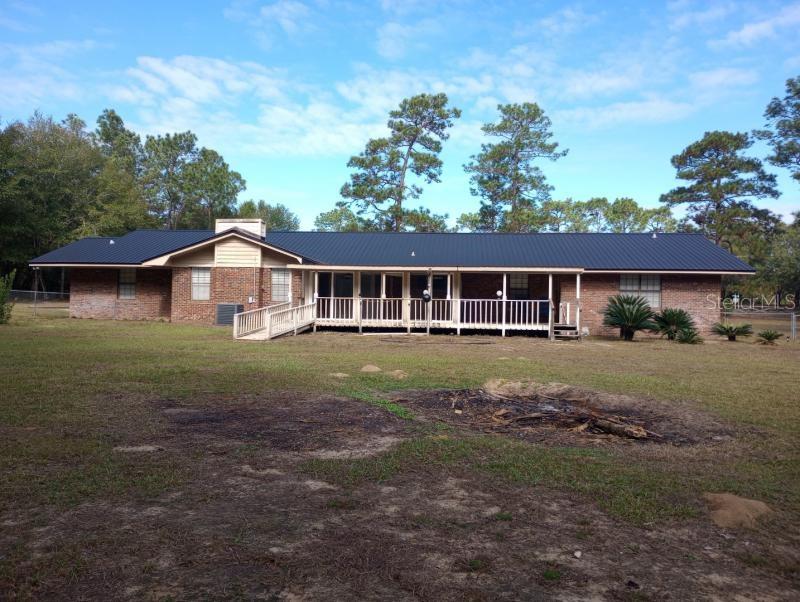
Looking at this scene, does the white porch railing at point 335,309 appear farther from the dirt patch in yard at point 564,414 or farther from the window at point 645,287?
the dirt patch in yard at point 564,414

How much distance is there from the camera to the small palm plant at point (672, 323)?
65.9 ft

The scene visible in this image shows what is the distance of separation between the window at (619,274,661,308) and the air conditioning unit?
14.8 m

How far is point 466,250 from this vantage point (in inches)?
1019

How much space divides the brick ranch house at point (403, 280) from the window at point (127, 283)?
4 centimetres

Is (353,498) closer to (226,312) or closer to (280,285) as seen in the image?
(226,312)

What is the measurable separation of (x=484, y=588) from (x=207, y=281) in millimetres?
22224

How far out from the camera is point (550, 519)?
4336mm

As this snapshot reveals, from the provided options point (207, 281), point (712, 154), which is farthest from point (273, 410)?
point (712, 154)

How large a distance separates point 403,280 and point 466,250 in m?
3.86

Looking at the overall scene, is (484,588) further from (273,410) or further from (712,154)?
(712,154)

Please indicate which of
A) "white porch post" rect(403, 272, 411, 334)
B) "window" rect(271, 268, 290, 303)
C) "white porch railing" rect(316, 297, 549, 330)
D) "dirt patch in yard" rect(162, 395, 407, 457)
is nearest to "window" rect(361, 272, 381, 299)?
"white porch railing" rect(316, 297, 549, 330)

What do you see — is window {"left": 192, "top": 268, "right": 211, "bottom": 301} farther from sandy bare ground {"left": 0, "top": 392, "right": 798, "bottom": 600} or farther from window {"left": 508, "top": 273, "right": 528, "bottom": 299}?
sandy bare ground {"left": 0, "top": 392, "right": 798, "bottom": 600}

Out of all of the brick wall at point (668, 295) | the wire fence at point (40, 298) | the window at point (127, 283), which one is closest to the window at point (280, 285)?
the window at point (127, 283)

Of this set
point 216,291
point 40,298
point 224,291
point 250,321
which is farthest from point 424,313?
point 40,298
